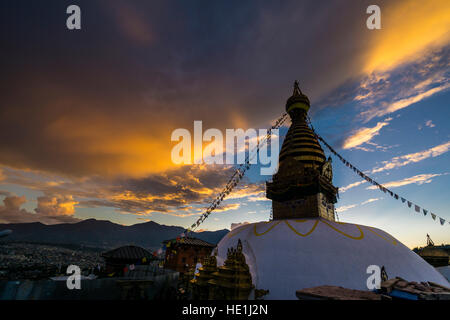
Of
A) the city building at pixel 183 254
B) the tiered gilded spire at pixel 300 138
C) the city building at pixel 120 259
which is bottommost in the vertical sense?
the city building at pixel 183 254

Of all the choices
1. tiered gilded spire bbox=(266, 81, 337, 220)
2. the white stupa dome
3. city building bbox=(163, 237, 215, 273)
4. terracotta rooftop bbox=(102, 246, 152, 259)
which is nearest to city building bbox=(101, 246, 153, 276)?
terracotta rooftop bbox=(102, 246, 152, 259)

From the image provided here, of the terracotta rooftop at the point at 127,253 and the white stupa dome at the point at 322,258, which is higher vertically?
the white stupa dome at the point at 322,258

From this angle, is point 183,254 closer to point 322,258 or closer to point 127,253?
point 127,253

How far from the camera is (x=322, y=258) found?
10672 millimetres

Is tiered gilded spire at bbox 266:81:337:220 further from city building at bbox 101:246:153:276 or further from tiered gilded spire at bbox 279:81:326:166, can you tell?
city building at bbox 101:246:153:276

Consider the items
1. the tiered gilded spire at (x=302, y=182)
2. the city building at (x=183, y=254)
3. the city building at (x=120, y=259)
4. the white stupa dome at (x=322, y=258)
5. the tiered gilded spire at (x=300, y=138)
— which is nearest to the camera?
the white stupa dome at (x=322, y=258)

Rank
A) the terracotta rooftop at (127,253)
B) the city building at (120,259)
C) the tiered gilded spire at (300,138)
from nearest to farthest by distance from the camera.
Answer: the tiered gilded spire at (300,138) < the city building at (120,259) < the terracotta rooftop at (127,253)

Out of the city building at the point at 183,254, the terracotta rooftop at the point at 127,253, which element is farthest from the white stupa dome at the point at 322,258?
the city building at the point at 183,254

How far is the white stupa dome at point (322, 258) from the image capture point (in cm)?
1005

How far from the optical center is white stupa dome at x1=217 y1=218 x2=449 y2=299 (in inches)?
396

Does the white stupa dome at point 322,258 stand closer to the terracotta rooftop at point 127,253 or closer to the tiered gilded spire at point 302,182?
the tiered gilded spire at point 302,182

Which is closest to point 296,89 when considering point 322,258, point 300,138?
point 300,138

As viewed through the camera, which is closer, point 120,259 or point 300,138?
point 120,259
